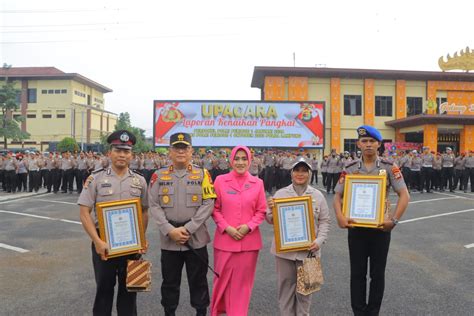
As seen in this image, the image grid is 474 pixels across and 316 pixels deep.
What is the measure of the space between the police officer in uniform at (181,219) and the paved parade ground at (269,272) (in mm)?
429

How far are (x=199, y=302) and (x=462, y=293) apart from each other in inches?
121

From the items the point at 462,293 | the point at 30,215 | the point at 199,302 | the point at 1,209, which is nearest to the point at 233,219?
the point at 199,302

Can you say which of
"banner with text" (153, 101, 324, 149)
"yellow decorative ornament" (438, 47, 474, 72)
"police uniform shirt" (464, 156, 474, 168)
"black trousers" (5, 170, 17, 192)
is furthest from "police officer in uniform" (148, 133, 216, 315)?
"yellow decorative ornament" (438, 47, 474, 72)

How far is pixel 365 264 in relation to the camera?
147 inches

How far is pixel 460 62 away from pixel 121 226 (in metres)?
37.4

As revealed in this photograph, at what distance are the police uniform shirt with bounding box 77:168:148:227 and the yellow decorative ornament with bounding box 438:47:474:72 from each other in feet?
120

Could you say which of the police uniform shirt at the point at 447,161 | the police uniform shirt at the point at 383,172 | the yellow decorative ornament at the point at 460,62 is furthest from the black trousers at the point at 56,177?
the yellow decorative ornament at the point at 460,62

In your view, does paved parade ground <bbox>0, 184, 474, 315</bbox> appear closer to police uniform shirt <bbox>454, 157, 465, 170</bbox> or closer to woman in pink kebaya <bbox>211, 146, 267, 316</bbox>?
woman in pink kebaya <bbox>211, 146, 267, 316</bbox>

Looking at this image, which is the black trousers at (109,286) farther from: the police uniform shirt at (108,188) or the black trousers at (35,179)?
the black trousers at (35,179)

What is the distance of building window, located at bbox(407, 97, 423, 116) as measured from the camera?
33344mm

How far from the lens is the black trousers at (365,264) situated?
365 centimetres

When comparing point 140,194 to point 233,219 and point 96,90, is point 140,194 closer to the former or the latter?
point 233,219

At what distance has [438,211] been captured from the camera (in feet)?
35.0

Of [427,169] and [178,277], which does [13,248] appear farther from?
[427,169]
